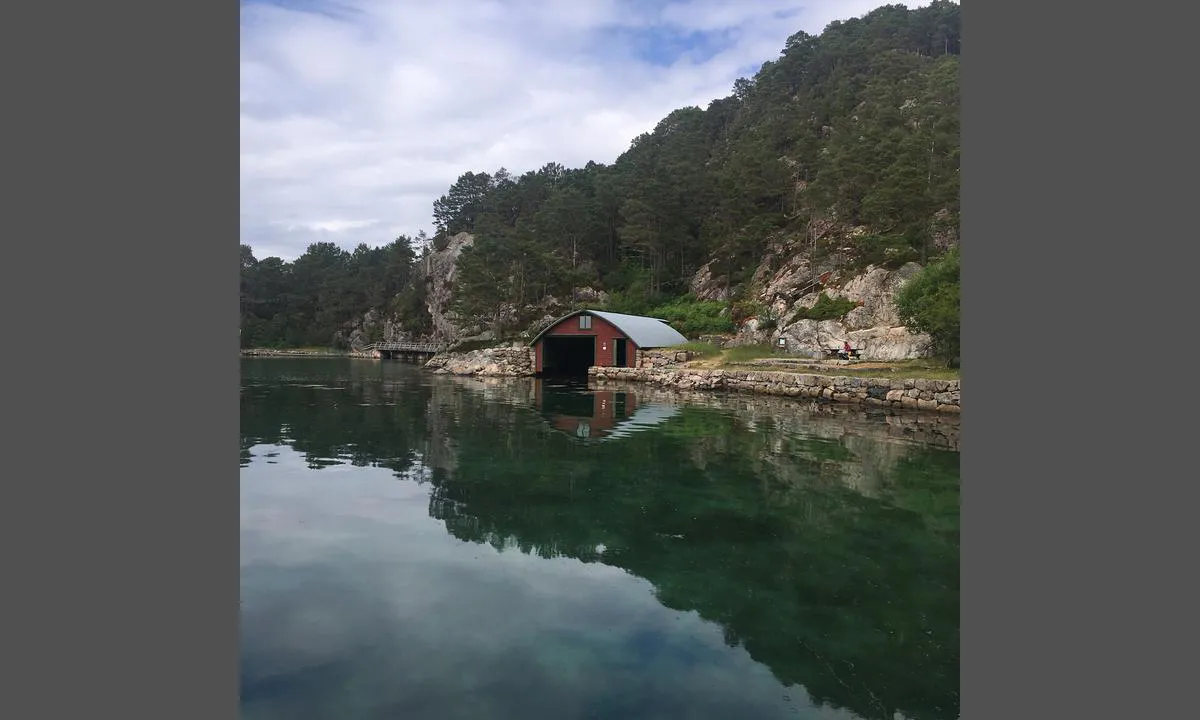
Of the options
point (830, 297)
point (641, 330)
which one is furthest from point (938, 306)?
point (641, 330)

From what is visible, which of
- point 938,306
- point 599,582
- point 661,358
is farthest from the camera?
point 661,358

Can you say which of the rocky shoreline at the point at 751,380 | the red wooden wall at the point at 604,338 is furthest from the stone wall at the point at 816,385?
the red wooden wall at the point at 604,338

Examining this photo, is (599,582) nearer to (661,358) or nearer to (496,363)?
(661,358)

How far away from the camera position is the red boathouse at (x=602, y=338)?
43.2 m

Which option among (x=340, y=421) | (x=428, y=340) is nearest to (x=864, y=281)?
(x=340, y=421)

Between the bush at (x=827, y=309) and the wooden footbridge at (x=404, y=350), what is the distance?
48.4 metres

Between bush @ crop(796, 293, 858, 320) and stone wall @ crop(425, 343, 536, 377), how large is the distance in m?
20.2

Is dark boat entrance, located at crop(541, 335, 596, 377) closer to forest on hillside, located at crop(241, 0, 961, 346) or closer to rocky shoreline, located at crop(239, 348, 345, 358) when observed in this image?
forest on hillside, located at crop(241, 0, 961, 346)

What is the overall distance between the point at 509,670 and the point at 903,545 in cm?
631

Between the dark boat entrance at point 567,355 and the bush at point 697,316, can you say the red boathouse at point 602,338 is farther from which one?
the bush at point 697,316

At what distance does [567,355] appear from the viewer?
51.5m

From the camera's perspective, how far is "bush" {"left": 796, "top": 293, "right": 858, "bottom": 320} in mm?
40781

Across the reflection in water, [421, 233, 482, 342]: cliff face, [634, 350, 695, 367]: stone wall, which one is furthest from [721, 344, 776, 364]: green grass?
[421, 233, 482, 342]: cliff face

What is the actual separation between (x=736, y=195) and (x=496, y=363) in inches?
1154
